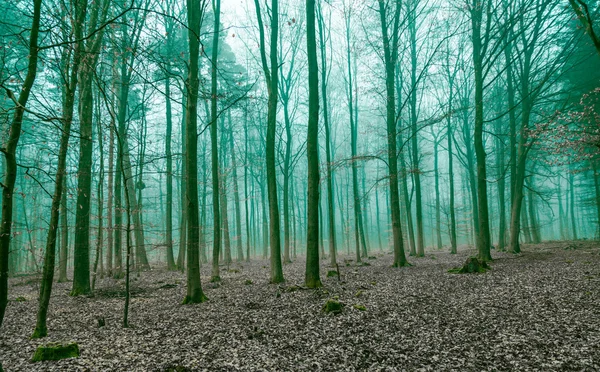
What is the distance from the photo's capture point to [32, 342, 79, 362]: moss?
456 cm

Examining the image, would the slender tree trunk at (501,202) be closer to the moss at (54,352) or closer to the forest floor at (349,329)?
the forest floor at (349,329)

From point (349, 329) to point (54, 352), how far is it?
4.47 meters

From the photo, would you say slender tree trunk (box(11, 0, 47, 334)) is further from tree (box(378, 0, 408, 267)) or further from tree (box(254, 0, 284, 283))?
tree (box(378, 0, 408, 267))

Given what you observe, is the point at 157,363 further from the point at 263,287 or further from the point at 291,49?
the point at 291,49

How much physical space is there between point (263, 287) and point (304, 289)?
1829mm

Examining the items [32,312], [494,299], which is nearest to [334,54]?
[494,299]

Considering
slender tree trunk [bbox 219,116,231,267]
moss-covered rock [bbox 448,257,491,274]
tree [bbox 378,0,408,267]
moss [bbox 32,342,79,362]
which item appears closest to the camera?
moss [bbox 32,342,79,362]

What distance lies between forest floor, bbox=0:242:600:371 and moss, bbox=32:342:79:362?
0.14m

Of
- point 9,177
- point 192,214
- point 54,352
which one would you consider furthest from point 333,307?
point 9,177

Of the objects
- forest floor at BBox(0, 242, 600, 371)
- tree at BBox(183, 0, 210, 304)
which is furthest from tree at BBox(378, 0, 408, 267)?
tree at BBox(183, 0, 210, 304)

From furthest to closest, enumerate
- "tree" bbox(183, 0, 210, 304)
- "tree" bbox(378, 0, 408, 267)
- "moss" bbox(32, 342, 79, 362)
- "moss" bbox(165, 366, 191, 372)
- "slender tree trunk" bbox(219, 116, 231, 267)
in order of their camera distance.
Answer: "slender tree trunk" bbox(219, 116, 231, 267) < "tree" bbox(378, 0, 408, 267) < "tree" bbox(183, 0, 210, 304) < "moss" bbox(32, 342, 79, 362) < "moss" bbox(165, 366, 191, 372)

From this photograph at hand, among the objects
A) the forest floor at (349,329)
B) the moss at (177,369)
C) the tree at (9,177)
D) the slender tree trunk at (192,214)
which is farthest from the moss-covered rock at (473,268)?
the tree at (9,177)

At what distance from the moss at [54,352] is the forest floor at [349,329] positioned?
0.14 m

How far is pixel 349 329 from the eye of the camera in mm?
5371
